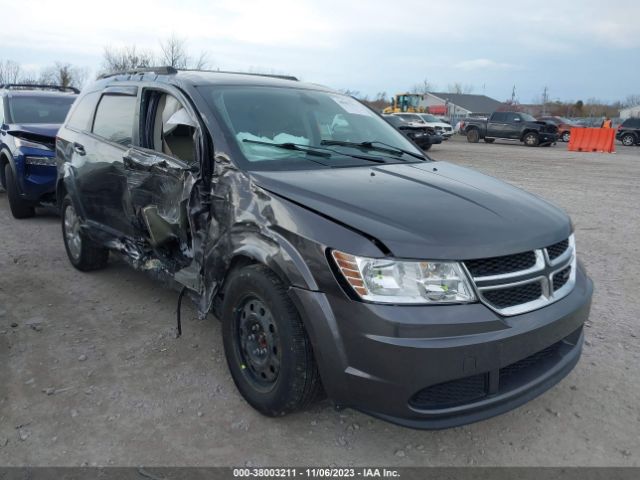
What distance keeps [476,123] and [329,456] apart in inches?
1135

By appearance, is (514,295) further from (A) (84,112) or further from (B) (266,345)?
(A) (84,112)

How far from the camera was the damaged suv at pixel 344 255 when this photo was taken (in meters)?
2.30

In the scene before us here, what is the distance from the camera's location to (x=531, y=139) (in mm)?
27047

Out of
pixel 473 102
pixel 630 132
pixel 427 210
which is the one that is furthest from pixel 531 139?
pixel 473 102

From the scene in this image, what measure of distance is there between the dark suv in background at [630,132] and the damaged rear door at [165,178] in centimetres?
3283

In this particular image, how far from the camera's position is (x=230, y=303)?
116 inches

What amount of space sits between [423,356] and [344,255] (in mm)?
539

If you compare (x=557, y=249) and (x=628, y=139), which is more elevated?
(x=628, y=139)

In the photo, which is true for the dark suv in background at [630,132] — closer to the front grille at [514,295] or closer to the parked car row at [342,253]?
the parked car row at [342,253]

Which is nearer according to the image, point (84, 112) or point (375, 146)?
point (375, 146)

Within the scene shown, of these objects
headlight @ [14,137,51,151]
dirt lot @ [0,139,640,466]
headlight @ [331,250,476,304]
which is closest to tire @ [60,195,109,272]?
dirt lot @ [0,139,640,466]

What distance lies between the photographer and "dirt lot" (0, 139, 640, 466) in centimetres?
264

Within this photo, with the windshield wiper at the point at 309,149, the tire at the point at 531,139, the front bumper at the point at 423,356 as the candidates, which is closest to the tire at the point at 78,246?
the windshield wiper at the point at 309,149

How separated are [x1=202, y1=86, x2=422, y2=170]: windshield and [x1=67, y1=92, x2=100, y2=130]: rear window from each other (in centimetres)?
195
